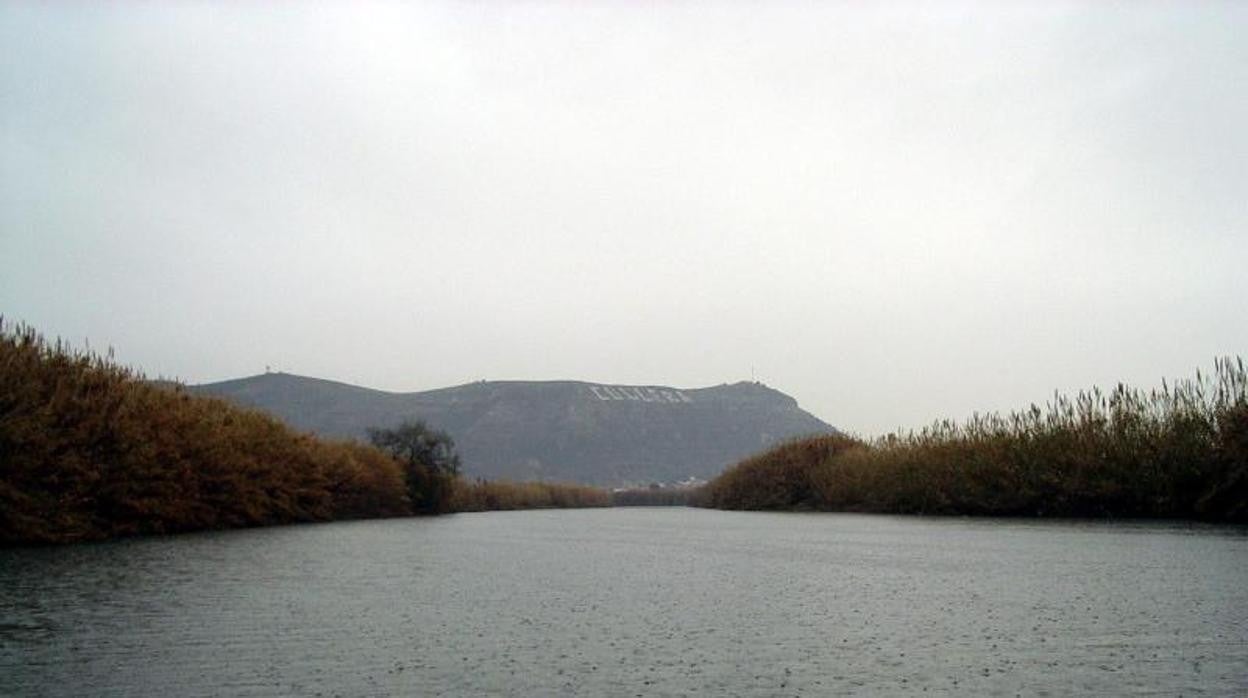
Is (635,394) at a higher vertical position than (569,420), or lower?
higher

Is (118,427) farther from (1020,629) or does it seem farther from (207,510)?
(1020,629)

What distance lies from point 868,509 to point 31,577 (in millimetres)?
33858

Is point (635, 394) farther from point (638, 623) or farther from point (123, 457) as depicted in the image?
point (638, 623)

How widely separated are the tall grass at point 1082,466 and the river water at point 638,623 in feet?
25.6

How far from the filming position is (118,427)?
80.3 feet

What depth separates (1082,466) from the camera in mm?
29016

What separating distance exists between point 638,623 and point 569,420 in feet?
541

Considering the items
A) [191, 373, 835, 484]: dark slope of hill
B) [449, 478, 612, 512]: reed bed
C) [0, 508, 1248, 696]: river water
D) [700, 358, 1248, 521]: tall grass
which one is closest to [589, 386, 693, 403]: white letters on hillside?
[191, 373, 835, 484]: dark slope of hill

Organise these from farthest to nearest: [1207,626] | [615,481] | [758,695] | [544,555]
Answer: [615,481]
[544,555]
[1207,626]
[758,695]

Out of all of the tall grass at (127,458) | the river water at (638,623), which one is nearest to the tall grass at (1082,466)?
the river water at (638,623)

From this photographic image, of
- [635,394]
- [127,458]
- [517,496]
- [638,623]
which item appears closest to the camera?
[638,623]

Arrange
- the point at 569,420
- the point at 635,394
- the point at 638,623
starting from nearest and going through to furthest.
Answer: the point at 638,623
the point at 569,420
the point at 635,394

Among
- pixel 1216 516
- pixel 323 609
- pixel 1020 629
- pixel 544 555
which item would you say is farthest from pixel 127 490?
pixel 1216 516

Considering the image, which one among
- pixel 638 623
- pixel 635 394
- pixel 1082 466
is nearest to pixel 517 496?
pixel 1082 466
